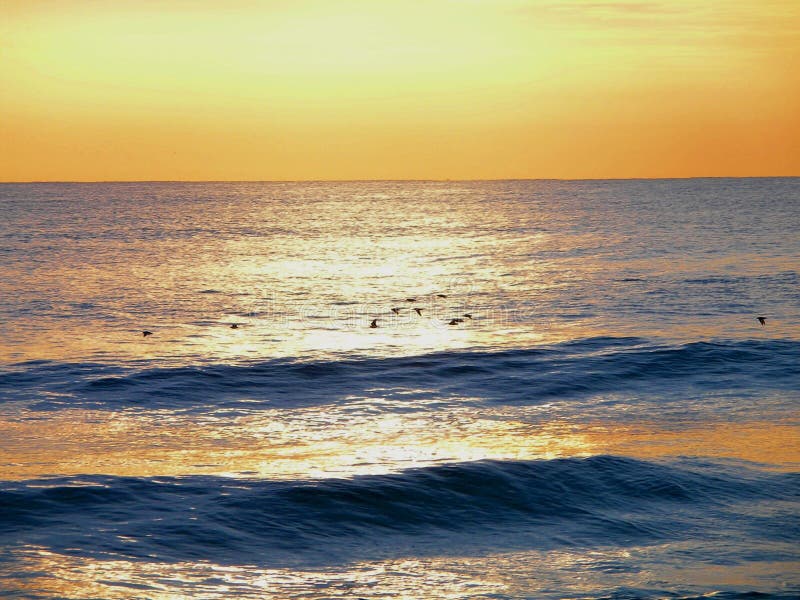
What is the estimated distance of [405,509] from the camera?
55.8 ft

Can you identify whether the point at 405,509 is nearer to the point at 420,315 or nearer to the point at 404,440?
the point at 404,440

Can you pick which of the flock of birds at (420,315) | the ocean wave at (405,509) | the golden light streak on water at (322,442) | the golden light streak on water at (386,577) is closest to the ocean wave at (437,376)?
the golden light streak on water at (322,442)

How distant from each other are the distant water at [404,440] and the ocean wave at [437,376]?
13 cm

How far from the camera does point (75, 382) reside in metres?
26.6

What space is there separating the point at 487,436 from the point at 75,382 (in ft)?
42.9

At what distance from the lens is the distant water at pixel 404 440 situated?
14.0m

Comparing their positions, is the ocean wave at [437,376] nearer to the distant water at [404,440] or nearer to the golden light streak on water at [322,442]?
the distant water at [404,440]

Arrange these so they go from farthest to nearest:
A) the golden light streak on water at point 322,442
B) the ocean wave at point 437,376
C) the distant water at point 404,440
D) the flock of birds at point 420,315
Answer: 1. the flock of birds at point 420,315
2. the ocean wave at point 437,376
3. the golden light streak on water at point 322,442
4. the distant water at point 404,440

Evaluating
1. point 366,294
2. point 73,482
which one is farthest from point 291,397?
point 366,294

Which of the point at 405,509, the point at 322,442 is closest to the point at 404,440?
the point at 322,442

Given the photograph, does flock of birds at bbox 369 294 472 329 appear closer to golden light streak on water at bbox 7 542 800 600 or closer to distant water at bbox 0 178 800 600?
distant water at bbox 0 178 800 600

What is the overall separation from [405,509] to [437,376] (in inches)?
458

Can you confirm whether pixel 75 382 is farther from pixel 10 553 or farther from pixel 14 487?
pixel 10 553

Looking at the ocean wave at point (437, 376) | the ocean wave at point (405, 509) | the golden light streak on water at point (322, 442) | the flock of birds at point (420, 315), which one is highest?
the flock of birds at point (420, 315)
